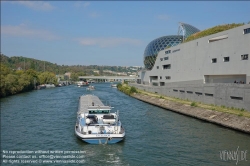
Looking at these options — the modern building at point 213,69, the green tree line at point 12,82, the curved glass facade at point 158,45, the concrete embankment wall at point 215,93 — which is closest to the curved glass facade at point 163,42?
the curved glass facade at point 158,45

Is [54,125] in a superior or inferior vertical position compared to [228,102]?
inferior

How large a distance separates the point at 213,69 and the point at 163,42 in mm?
46274

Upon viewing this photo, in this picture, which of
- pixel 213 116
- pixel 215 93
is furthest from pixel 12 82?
pixel 213 116

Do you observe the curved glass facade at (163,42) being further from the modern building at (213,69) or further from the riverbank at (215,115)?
the riverbank at (215,115)

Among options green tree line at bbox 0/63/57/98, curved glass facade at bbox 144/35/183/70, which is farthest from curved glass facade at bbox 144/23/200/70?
green tree line at bbox 0/63/57/98

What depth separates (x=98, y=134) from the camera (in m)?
25.3

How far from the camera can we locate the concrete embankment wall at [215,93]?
3609 cm

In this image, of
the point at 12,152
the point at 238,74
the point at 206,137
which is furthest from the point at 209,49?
the point at 12,152

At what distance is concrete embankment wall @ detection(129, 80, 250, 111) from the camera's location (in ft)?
118

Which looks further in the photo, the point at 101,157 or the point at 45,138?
the point at 45,138

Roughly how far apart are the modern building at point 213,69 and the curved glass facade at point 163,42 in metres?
13.6

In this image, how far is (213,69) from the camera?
48250 millimetres

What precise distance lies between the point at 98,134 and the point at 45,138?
592cm

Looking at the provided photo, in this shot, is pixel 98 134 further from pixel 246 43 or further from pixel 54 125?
pixel 246 43
